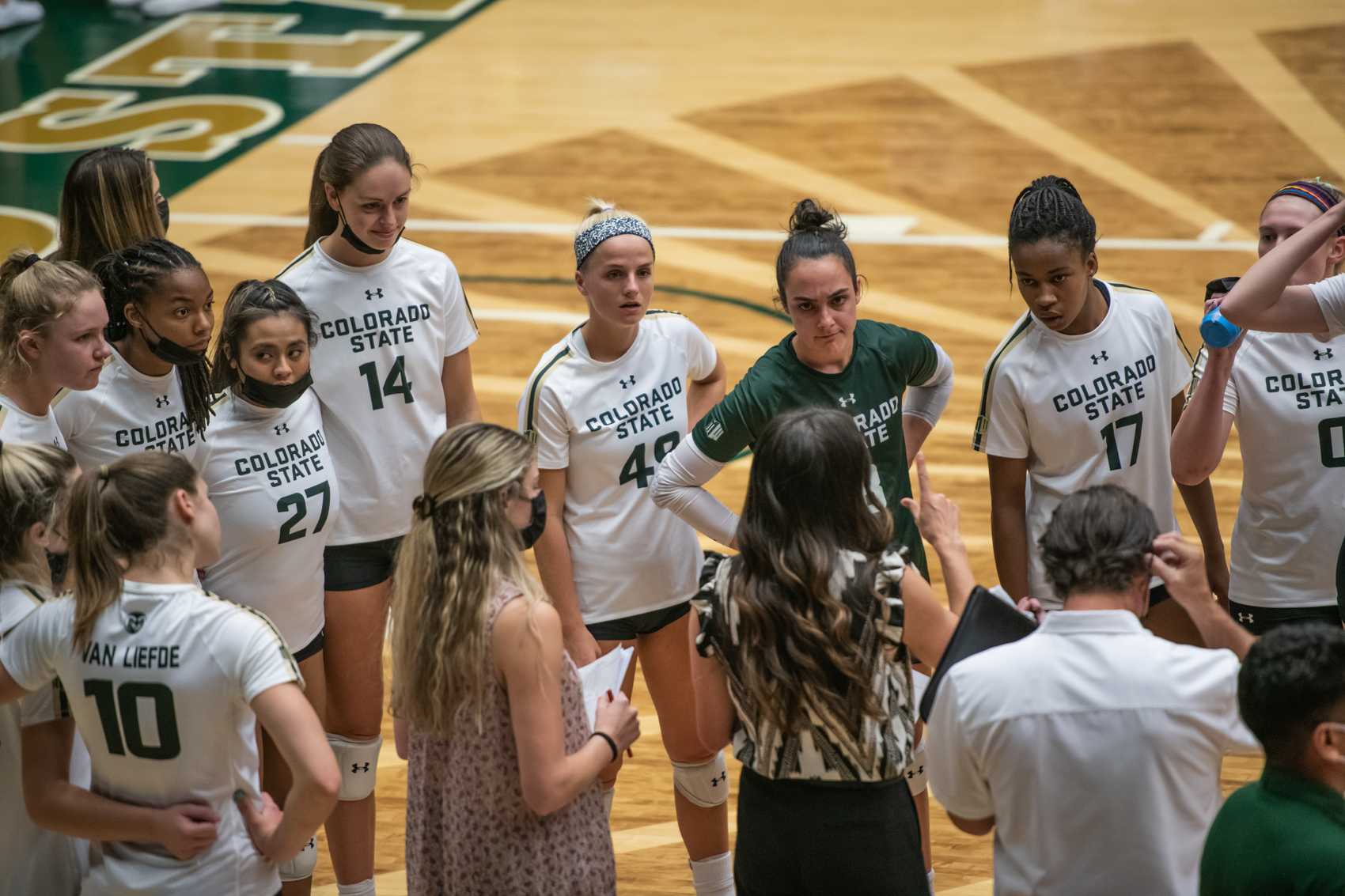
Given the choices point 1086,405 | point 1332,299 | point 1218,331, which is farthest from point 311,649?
point 1332,299

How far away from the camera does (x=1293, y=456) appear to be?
3.34 metres

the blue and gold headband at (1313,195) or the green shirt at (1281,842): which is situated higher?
the blue and gold headband at (1313,195)

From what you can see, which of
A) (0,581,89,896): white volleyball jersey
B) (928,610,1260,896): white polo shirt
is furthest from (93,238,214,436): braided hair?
(928,610,1260,896): white polo shirt

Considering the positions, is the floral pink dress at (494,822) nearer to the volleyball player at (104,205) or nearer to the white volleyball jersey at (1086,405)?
the white volleyball jersey at (1086,405)

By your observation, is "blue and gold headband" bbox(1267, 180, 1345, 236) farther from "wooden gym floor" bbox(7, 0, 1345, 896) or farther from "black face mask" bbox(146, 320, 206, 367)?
"black face mask" bbox(146, 320, 206, 367)

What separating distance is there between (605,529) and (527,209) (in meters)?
5.44

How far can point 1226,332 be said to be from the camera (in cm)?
299

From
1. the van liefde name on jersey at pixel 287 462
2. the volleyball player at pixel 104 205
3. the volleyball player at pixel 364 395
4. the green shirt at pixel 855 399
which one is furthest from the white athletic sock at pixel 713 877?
the volleyball player at pixel 104 205

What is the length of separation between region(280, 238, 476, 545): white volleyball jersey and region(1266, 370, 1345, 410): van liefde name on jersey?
1.85 m

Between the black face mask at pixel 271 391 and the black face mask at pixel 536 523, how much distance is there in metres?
0.67

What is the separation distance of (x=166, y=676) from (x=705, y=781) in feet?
4.94

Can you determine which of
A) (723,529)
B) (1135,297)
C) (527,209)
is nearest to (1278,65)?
(527,209)

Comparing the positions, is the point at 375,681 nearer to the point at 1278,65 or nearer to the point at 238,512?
the point at 238,512

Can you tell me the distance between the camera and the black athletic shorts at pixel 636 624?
11.7ft
